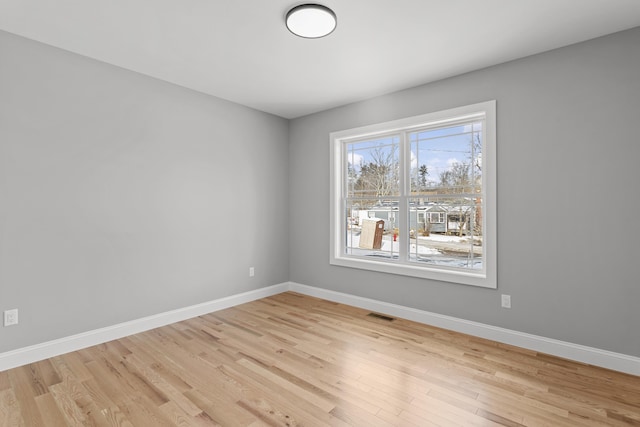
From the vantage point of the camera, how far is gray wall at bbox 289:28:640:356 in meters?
2.51

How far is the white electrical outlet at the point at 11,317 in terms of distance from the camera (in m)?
2.53

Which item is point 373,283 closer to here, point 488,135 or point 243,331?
point 243,331

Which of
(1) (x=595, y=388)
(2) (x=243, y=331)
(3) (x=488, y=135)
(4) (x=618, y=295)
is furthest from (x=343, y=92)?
(1) (x=595, y=388)

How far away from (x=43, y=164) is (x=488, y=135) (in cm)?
409

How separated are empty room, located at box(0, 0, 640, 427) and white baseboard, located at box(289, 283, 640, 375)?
0.02 metres

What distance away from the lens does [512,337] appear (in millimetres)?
2979

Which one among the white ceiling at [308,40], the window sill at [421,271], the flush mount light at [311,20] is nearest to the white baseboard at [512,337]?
the window sill at [421,271]

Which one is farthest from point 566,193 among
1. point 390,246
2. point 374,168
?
point 374,168

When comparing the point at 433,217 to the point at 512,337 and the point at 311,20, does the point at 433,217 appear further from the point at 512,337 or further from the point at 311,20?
the point at 311,20

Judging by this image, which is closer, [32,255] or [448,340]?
[32,255]

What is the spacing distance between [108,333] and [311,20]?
3.33 metres

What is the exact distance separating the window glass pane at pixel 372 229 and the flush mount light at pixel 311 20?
2.19 metres

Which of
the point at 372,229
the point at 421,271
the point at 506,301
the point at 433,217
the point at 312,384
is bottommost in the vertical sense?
the point at 312,384

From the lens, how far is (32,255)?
2654mm
